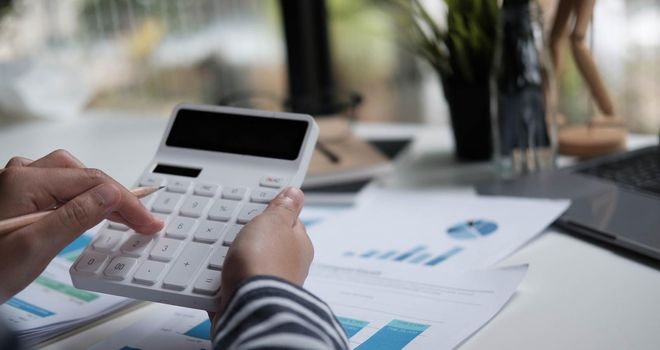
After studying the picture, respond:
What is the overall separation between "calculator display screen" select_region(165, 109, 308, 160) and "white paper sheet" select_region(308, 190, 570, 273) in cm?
14

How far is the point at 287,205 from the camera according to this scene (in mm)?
611

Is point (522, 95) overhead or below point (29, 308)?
overhead

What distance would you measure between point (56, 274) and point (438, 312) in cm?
40

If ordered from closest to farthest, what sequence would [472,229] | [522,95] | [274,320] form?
1. [274,320]
2. [472,229]
3. [522,95]

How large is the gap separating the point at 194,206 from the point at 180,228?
0.03 meters

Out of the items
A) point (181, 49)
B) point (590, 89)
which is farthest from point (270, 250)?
point (181, 49)

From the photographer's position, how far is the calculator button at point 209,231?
621 mm

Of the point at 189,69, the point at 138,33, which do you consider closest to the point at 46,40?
the point at 138,33

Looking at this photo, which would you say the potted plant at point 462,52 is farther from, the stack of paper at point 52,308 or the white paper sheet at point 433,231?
the stack of paper at point 52,308

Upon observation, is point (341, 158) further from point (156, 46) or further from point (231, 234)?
point (156, 46)

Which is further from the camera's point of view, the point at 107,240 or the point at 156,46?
the point at 156,46

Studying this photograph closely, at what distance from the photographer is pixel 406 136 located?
48.4 inches

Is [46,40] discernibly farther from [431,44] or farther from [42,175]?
[42,175]

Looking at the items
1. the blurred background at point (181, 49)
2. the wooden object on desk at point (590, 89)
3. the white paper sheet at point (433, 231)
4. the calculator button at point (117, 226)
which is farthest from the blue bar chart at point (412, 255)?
the blurred background at point (181, 49)
